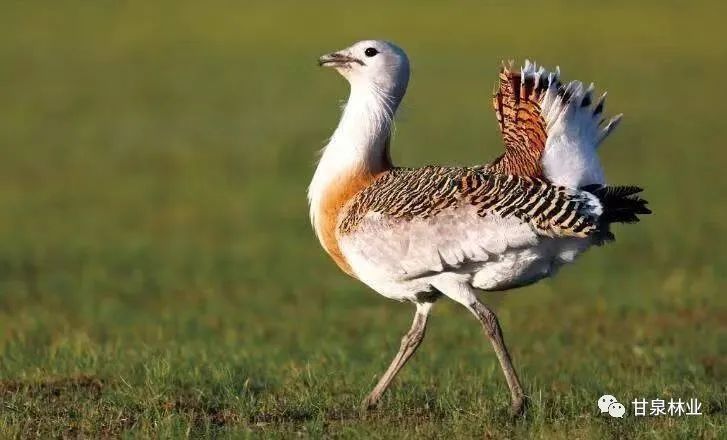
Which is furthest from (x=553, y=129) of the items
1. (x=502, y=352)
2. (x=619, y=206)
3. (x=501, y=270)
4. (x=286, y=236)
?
(x=286, y=236)

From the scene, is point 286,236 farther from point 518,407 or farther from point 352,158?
point 518,407

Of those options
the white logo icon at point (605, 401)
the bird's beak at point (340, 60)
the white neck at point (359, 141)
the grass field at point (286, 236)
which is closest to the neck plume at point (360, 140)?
the white neck at point (359, 141)

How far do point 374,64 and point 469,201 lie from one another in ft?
3.23

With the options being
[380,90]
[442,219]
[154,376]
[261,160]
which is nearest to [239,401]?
[154,376]

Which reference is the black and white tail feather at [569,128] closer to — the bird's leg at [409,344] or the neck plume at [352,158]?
the neck plume at [352,158]

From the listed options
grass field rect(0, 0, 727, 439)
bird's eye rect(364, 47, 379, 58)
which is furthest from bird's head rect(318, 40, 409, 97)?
grass field rect(0, 0, 727, 439)

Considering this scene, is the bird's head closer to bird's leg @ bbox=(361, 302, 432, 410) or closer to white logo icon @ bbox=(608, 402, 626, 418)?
bird's leg @ bbox=(361, 302, 432, 410)

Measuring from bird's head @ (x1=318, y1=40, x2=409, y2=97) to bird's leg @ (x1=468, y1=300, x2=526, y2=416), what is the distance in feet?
4.07

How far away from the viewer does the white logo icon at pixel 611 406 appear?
6.12 metres

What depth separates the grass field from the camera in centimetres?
646

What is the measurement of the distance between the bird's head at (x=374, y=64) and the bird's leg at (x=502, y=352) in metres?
1.24

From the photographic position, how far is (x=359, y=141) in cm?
664

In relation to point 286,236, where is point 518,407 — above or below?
above

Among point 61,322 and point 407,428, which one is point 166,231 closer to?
point 61,322
